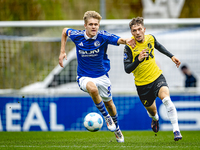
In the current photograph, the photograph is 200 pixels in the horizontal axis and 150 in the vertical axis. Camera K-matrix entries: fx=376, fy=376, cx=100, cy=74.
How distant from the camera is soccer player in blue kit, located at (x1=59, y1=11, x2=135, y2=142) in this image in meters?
5.97

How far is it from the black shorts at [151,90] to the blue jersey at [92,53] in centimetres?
73

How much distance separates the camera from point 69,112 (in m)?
8.61

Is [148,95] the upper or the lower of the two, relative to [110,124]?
upper

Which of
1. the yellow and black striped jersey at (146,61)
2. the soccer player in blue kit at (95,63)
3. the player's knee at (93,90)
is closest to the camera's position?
the player's knee at (93,90)

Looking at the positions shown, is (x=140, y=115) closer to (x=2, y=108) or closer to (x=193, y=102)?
(x=193, y=102)

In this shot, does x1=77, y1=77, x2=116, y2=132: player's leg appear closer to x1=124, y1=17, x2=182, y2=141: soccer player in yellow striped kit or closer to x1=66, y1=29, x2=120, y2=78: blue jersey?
x1=66, y1=29, x2=120, y2=78: blue jersey

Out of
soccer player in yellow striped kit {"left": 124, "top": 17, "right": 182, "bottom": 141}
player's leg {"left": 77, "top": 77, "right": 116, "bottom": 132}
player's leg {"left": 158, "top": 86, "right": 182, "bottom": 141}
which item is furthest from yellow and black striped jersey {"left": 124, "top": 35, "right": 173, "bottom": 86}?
player's leg {"left": 77, "top": 77, "right": 116, "bottom": 132}

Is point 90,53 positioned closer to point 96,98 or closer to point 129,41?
point 96,98

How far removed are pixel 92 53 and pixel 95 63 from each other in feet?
0.61

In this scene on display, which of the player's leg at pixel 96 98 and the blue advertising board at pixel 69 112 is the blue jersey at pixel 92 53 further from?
the blue advertising board at pixel 69 112

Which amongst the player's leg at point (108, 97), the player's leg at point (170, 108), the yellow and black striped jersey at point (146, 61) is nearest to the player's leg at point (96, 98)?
the player's leg at point (108, 97)

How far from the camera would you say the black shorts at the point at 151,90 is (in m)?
6.12

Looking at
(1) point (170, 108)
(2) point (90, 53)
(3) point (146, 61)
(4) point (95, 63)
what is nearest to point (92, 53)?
(2) point (90, 53)

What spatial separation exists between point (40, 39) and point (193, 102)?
3828mm
